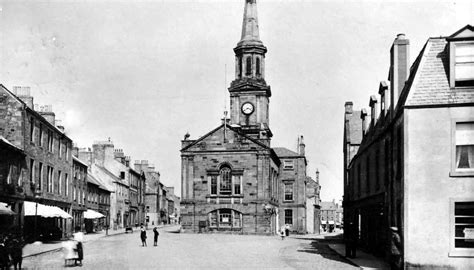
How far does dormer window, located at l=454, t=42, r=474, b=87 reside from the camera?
57.4ft

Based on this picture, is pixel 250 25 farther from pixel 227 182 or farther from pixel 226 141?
pixel 227 182

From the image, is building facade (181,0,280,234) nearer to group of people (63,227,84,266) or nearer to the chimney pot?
the chimney pot

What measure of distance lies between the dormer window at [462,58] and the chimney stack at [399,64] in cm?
306

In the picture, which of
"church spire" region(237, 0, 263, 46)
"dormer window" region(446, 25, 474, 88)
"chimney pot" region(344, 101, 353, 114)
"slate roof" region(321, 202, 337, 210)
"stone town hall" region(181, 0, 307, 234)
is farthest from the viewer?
"slate roof" region(321, 202, 337, 210)

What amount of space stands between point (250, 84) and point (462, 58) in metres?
50.6

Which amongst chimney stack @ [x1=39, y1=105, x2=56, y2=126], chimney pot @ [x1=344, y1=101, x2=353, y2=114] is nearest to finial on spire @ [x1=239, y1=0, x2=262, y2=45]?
chimney pot @ [x1=344, y1=101, x2=353, y2=114]

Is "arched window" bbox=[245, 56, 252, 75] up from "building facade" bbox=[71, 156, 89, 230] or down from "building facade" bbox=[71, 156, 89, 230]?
up

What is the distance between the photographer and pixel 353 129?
43000 mm

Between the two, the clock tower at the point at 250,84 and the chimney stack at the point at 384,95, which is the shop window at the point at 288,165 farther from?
the chimney stack at the point at 384,95

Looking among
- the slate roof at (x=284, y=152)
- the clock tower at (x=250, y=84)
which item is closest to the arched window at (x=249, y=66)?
the clock tower at (x=250, y=84)

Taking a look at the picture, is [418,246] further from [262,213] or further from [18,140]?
[262,213]

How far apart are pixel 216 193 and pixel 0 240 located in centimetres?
4278

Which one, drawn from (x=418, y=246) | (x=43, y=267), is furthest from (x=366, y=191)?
(x=43, y=267)

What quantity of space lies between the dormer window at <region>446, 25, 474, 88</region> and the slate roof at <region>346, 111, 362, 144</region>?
23557 mm
